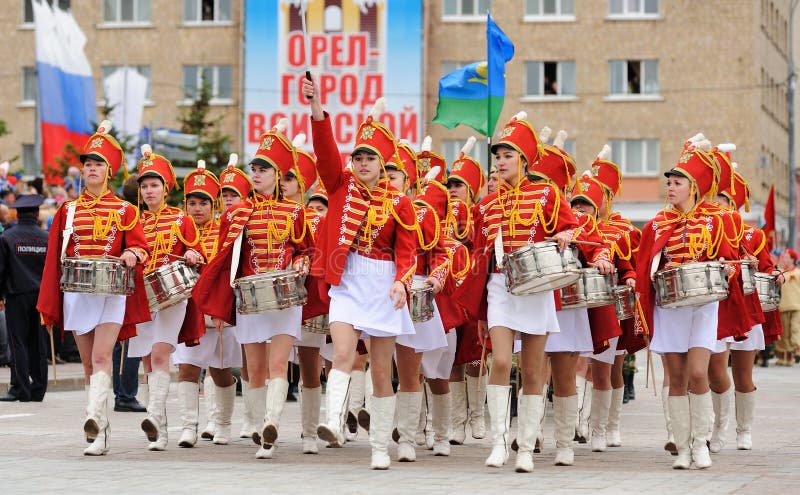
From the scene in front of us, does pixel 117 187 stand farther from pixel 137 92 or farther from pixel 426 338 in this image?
pixel 426 338

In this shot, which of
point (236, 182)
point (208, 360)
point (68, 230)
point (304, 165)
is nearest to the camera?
point (68, 230)

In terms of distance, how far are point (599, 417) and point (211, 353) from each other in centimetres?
336

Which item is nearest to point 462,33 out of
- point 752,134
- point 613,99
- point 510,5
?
point 510,5

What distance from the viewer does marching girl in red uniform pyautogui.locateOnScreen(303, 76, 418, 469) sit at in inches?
436

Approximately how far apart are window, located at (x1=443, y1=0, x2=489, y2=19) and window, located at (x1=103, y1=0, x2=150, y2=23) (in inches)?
460

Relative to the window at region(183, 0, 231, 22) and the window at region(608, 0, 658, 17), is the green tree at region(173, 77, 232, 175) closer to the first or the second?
the window at region(183, 0, 231, 22)

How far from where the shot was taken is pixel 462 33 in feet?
197

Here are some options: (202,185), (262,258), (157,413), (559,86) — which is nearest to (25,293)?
(202,185)

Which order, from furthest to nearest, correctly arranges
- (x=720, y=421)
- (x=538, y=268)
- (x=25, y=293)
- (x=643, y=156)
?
1. (x=643, y=156)
2. (x=25, y=293)
3. (x=720, y=421)
4. (x=538, y=268)

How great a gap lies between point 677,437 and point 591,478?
1.16 m

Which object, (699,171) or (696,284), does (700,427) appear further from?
(699,171)

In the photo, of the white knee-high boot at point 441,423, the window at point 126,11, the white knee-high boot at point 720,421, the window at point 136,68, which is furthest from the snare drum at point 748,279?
the window at point 126,11

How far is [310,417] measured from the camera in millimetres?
12781

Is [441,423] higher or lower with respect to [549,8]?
lower
